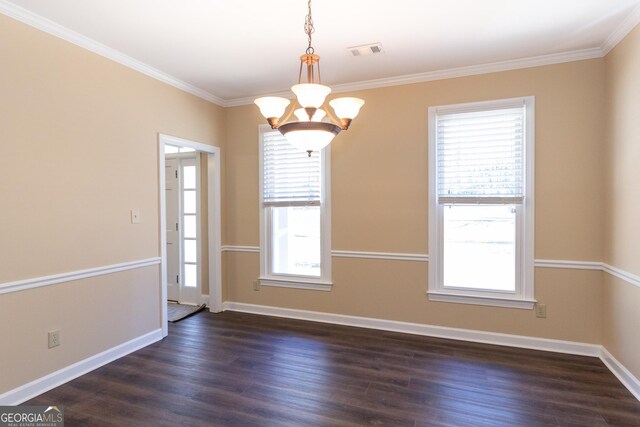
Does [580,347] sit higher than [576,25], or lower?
lower

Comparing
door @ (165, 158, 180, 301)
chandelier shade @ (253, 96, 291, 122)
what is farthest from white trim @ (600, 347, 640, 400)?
door @ (165, 158, 180, 301)

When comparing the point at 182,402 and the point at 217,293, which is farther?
the point at 217,293

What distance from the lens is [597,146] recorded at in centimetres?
305

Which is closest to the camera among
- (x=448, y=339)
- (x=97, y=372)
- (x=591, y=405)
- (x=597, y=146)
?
(x=591, y=405)

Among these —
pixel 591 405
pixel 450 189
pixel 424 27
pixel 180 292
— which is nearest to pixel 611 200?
pixel 450 189

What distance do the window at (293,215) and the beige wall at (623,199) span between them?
2587 mm

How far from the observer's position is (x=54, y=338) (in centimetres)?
263

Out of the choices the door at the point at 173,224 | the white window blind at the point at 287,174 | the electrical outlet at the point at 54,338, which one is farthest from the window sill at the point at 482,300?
the door at the point at 173,224

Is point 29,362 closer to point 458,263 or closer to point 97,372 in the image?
point 97,372

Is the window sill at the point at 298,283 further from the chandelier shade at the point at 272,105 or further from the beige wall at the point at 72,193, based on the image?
the chandelier shade at the point at 272,105

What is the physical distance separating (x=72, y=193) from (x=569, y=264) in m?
4.29

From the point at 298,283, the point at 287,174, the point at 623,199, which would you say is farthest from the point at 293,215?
the point at 623,199

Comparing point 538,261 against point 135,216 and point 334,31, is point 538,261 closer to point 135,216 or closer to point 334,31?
point 334,31

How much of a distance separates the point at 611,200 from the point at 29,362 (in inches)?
184
